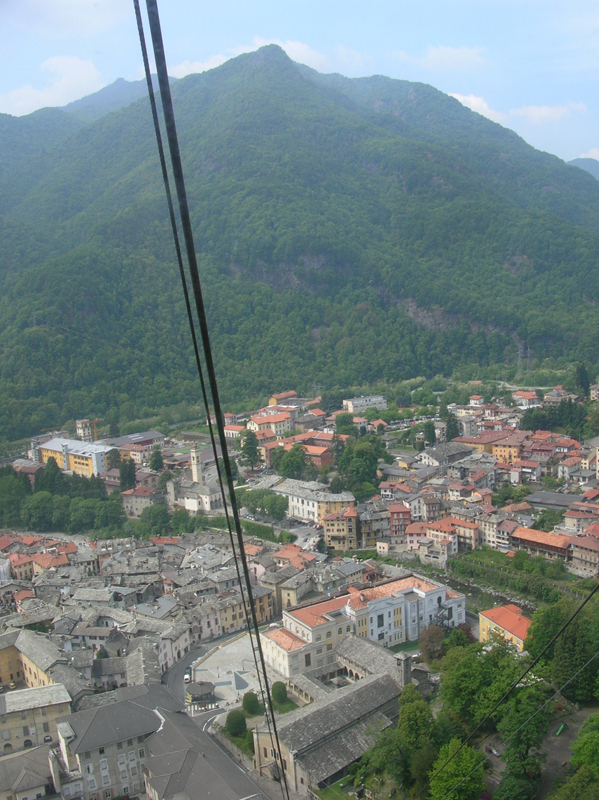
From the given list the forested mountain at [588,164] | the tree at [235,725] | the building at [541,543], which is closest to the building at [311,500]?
the building at [541,543]

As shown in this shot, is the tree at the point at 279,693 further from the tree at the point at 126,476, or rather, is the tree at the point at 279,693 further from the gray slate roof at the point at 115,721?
the tree at the point at 126,476

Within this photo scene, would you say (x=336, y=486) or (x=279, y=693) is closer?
(x=279, y=693)

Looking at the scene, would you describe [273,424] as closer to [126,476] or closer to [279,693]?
[126,476]

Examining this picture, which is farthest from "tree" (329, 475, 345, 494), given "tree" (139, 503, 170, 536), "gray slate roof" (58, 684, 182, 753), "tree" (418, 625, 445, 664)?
"gray slate roof" (58, 684, 182, 753)

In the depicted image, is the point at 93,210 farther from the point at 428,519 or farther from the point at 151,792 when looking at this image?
the point at 151,792

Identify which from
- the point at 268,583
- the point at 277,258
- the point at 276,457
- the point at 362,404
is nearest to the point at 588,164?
the point at 277,258

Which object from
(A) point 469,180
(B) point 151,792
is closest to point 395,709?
(B) point 151,792

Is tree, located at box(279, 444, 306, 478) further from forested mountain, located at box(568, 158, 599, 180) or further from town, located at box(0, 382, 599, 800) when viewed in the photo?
forested mountain, located at box(568, 158, 599, 180)
